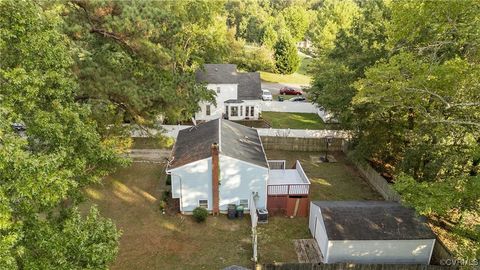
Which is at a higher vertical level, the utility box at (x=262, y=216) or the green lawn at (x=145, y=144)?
the green lawn at (x=145, y=144)

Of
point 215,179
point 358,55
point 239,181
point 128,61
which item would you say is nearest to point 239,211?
point 239,181

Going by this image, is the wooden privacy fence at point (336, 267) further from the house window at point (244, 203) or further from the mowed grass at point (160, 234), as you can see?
the house window at point (244, 203)

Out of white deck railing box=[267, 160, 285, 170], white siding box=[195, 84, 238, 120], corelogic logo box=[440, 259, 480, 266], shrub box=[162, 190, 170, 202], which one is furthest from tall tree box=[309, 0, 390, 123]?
shrub box=[162, 190, 170, 202]

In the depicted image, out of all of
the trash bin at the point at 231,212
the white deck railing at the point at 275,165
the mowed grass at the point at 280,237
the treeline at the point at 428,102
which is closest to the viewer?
the treeline at the point at 428,102

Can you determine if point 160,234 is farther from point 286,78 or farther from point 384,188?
point 286,78

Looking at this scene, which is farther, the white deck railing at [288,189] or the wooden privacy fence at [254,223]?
the white deck railing at [288,189]

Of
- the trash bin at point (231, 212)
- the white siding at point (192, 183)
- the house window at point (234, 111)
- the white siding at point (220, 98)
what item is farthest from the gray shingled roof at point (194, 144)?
the house window at point (234, 111)
